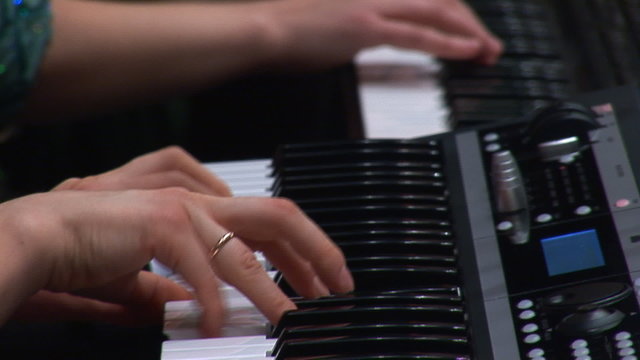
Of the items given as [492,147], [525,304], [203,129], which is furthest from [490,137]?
[203,129]

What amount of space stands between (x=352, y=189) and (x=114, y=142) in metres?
0.64

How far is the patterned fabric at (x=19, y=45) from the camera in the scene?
130cm

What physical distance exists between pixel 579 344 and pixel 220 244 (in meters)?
0.30

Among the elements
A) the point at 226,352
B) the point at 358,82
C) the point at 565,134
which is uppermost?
the point at 358,82

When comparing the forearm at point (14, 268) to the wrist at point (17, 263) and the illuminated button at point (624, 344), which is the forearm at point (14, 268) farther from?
the illuminated button at point (624, 344)

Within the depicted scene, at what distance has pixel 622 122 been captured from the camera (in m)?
1.01

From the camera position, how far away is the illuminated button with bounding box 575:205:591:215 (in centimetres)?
93

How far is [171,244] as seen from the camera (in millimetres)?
884

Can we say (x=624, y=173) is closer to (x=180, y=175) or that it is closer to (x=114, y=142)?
(x=180, y=175)

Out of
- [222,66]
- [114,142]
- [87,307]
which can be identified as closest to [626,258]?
[87,307]

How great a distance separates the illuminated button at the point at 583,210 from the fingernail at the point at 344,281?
0.69 feet

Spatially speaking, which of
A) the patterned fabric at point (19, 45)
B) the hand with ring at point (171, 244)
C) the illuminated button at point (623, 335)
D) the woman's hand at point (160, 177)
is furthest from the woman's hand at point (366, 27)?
the illuminated button at point (623, 335)

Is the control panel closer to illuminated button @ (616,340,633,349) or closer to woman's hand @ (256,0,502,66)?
illuminated button @ (616,340,633,349)

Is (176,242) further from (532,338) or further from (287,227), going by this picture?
(532,338)
